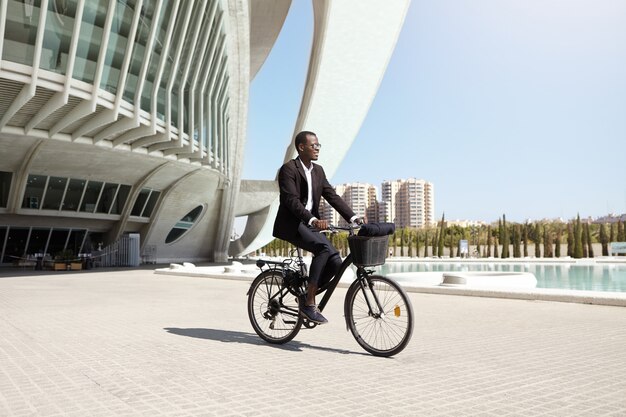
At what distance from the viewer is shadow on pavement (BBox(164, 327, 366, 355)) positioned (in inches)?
204

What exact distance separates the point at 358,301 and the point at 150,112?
57.7 feet

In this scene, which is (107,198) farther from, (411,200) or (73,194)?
(411,200)

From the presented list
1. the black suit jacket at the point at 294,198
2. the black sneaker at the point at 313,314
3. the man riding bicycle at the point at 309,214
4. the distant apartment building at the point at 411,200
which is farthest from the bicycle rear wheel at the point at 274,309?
the distant apartment building at the point at 411,200

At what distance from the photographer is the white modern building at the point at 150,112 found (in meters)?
17.0

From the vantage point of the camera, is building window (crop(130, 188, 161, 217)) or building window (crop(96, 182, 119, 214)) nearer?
building window (crop(96, 182, 119, 214))

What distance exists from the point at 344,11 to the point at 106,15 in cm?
2023

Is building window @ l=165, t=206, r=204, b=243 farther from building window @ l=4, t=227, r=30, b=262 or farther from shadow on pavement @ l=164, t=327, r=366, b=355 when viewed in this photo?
shadow on pavement @ l=164, t=327, r=366, b=355

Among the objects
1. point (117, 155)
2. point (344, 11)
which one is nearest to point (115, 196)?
point (117, 155)

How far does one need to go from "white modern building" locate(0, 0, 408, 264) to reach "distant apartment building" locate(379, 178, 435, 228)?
6830 cm

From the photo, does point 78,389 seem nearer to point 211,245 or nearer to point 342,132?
point 211,245

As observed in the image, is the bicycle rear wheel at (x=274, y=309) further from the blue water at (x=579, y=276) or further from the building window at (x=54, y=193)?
the building window at (x=54, y=193)

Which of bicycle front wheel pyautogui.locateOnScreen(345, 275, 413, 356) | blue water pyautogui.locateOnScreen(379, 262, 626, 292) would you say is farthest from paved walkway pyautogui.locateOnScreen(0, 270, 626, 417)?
blue water pyautogui.locateOnScreen(379, 262, 626, 292)

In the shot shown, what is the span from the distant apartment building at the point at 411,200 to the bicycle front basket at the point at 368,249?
352ft

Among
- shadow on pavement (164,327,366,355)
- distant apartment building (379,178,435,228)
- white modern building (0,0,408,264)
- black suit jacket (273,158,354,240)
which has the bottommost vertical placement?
shadow on pavement (164,327,366,355)
